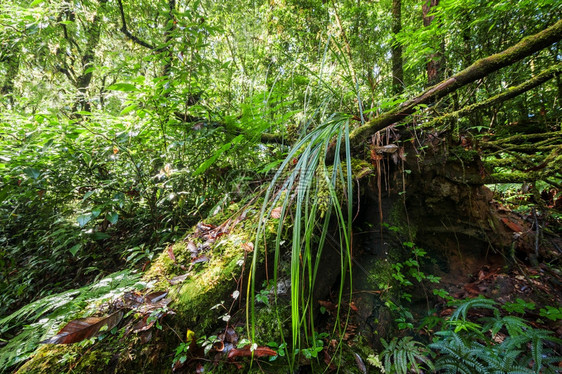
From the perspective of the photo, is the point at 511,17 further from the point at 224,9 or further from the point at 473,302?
the point at 224,9

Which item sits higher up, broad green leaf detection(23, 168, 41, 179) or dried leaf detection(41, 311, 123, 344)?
broad green leaf detection(23, 168, 41, 179)

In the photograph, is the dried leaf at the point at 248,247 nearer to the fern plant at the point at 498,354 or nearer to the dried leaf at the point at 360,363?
the dried leaf at the point at 360,363

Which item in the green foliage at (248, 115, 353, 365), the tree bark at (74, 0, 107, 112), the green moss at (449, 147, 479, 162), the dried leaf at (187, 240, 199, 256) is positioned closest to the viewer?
the green foliage at (248, 115, 353, 365)

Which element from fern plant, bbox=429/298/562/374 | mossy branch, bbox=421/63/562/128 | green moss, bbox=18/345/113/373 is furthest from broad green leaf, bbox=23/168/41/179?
mossy branch, bbox=421/63/562/128

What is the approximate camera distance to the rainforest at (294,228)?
3.03 ft

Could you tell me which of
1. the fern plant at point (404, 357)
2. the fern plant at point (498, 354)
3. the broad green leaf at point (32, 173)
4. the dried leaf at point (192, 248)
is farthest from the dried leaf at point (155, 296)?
the broad green leaf at point (32, 173)

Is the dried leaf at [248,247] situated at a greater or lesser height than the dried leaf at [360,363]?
greater

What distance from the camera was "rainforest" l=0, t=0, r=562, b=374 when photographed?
3.03ft

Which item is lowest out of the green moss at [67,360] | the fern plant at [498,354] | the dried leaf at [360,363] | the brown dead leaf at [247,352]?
the dried leaf at [360,363]

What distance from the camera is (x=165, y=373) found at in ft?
2.88

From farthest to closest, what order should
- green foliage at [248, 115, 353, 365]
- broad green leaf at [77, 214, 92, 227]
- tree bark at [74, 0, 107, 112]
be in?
1. tree bark at [74, 0, 107, 112]
2. broad green leaf at [77, 214, 92, 227]
3. green foliage at [248, 115, 353, 365]

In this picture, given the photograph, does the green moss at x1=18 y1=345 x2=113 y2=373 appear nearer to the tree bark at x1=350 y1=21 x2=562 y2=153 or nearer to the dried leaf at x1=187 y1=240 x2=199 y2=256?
the dried leaf at x1=187 y1=240 x2=199 y2=256

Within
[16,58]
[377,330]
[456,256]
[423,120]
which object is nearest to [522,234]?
[456,256]

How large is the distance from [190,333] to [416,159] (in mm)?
1744
